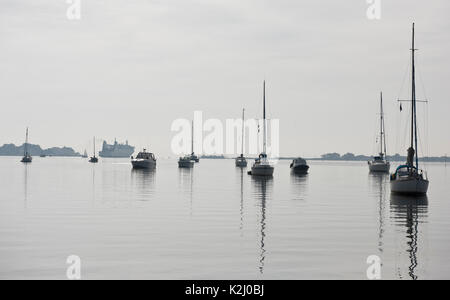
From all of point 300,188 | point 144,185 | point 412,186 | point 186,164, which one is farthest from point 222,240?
point 186,164

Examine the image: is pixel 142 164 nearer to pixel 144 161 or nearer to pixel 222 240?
pixel 144 161

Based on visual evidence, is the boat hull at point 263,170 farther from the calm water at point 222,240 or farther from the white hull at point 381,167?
the calm water at point 222,240

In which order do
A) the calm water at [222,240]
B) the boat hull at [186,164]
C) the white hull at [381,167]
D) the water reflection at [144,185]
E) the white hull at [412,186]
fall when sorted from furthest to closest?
the boat hull at [186,164], the white hull at [381,167], the water reflection at [144,185], the white hull at [412,186], the calm water at [222,240]

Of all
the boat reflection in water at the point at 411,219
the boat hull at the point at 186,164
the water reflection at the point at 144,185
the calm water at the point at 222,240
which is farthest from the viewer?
the boat hull at the point at 186,164

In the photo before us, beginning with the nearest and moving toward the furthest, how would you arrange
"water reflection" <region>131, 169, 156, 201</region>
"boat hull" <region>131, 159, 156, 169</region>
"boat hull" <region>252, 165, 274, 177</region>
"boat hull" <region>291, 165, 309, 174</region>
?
"water reflection" <region>131, 169, 156, 201</region> < "boat hull" <region>252, 165, 274, 177</region> < "boat hull" <region>291, 165, 309, 174</region> < "boat hull" <region>131, 159, 156, 169</region>

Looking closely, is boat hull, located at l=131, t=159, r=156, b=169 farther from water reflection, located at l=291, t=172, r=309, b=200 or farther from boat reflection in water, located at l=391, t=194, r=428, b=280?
boat reflection in water, located at l=391, t=194, r=428, b=280

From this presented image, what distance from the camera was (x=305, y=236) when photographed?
2608 centimetres

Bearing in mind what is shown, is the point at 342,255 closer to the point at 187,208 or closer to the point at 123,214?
the point at 123,214

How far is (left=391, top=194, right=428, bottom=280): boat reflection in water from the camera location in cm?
1983

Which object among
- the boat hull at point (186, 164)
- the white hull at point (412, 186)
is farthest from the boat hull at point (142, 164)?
the white hull at point (412, 186)

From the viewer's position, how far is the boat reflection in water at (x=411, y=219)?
19828mm

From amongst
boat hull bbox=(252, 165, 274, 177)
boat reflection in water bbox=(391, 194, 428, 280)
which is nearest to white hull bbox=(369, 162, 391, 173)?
boat hull bbox=(252, 165, 274, 177)
